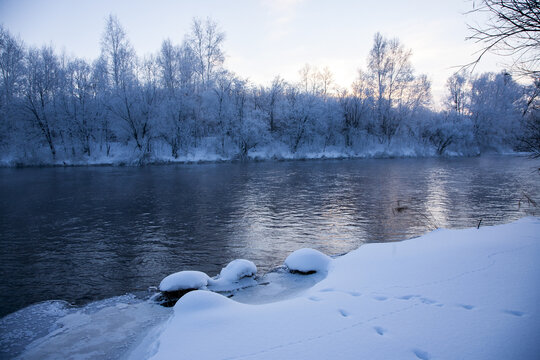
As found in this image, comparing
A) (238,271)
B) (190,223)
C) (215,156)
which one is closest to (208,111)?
(215,156)

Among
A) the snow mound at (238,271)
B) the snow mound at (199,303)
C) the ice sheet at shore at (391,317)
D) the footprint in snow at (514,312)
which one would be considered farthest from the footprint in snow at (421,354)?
the snow mound at (238,271)

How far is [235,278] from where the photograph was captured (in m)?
6.32

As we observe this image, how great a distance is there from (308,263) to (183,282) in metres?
2.63

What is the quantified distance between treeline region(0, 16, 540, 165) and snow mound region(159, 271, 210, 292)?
34880mm

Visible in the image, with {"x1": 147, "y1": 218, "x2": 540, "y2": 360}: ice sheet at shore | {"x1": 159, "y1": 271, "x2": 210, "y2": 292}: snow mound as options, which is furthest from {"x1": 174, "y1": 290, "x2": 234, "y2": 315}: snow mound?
{"x1": 159, "y1": 271, "x2": 210, "y2": 292}: snow mound

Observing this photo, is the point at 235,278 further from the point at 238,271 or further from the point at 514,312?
the point at 514,312

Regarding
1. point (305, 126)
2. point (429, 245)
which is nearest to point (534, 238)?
point (429, 245)

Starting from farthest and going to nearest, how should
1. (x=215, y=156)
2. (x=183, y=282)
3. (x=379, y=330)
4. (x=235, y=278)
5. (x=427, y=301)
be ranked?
(x=215, y=156), (x=235, y=278), (x=183, y=282), (x=427, y=301), (x=379, y=330)

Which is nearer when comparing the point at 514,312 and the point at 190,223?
the point at 514,312

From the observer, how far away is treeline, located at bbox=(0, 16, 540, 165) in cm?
3762

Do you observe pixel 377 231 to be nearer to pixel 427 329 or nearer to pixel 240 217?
pixel 240 217

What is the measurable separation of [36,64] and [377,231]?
4550 cm

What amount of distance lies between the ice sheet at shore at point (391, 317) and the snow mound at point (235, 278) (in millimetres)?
1427

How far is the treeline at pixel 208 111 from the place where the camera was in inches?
1481
